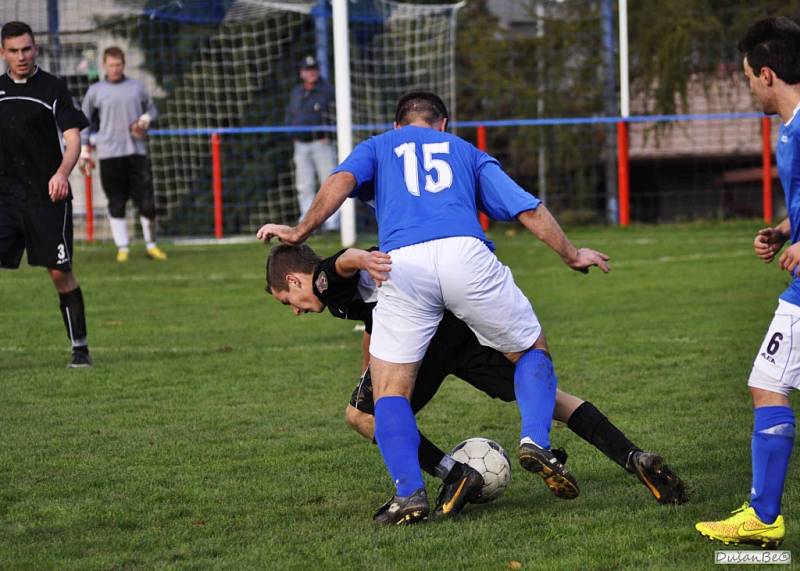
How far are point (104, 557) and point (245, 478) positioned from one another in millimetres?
1320

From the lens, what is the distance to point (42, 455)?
6301 millimetres

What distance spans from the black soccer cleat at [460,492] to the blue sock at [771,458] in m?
1.03

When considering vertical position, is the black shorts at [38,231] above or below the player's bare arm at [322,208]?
below

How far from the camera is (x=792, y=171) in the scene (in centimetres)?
443

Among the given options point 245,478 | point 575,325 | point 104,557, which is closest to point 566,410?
point 245,478

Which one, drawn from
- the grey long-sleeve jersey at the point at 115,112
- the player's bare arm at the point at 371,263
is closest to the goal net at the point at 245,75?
the grey long-sleeve jersey at the point at 115,112

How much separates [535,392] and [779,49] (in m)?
1.51

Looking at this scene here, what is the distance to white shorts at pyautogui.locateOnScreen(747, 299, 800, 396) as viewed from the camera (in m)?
4.43

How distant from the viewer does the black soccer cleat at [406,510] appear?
4.87 meters

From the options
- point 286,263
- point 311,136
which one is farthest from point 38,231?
point 311,136

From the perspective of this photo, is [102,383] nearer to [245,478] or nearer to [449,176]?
[245,478]

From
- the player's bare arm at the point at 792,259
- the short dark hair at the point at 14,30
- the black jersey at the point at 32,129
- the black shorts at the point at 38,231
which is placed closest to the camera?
the player's bare arm at the point at 792,259

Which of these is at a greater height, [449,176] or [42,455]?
[449,176]

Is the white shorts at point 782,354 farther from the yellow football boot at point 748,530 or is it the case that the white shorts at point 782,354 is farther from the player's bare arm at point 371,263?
the player's bare arm at point 371,263
